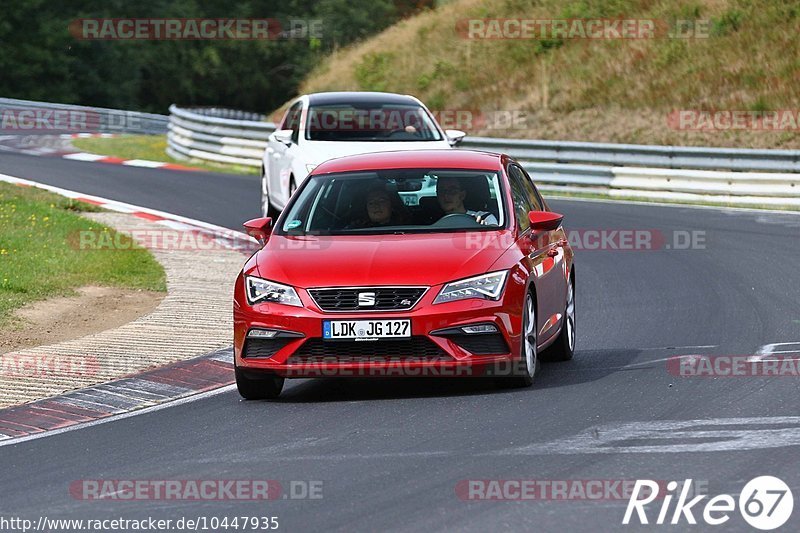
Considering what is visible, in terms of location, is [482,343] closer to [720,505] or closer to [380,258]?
[380,258]

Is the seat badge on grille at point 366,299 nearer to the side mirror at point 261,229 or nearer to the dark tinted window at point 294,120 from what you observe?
the side mirror at point 261,229

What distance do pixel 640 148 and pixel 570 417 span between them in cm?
1882

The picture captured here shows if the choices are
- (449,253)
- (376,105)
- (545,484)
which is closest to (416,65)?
(376,105)

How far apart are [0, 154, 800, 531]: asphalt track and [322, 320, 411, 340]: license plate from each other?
1.49 ft

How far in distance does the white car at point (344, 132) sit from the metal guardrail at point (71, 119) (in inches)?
934

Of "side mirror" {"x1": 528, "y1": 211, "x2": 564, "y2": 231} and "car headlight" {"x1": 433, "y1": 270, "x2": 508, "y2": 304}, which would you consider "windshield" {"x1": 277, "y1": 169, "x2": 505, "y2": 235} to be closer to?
"side mirror" {"x1": 528, "y1": 211, "x2": 564, "y2": 231}

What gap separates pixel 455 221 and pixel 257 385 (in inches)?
70.5

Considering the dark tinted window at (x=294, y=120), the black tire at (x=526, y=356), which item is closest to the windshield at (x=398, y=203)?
the black tire at (x=526, y=356)

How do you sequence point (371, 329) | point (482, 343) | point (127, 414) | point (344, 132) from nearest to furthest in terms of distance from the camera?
point (371, 329), point (482, 343), point (127, 414), point (344, 132)

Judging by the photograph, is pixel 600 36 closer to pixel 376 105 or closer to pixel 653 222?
pixel 653 222

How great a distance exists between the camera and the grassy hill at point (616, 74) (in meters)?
34.1

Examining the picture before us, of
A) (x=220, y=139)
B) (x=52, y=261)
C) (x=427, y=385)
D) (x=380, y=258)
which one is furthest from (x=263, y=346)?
(x=220, y=139)

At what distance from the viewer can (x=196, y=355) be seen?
11.9 meters

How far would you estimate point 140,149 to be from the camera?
35719 mm
